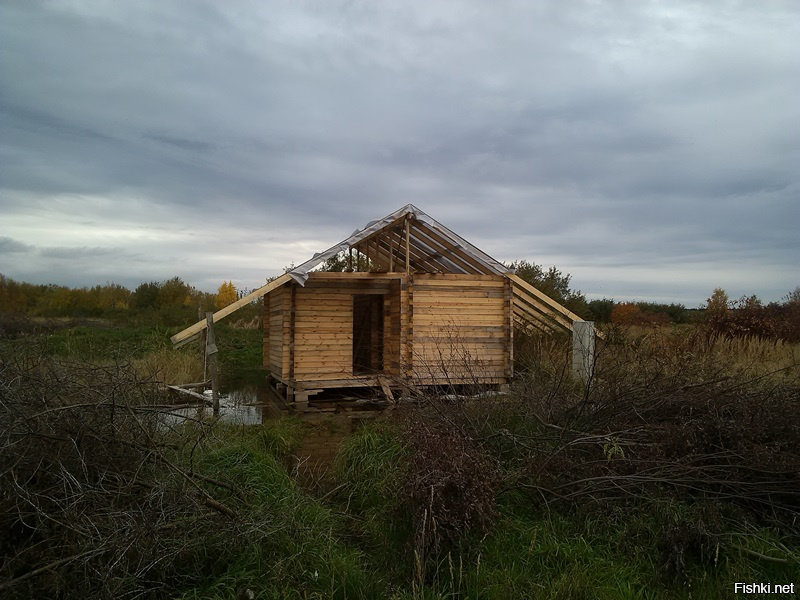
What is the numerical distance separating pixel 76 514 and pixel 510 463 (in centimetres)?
397

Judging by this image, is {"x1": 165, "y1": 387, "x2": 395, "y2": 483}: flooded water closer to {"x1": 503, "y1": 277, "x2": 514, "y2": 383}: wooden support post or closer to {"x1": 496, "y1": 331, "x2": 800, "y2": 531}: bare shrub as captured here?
{"x1": 496, "y1": 331, "x2": 800, "y2": 531}: bare shrub

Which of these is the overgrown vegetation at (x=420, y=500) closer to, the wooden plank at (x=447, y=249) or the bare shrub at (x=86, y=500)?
the bare shrub at (x=86, y=500)

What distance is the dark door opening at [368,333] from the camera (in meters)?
16.2

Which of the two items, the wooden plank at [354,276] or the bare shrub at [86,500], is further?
the wooden plank at [354,276]

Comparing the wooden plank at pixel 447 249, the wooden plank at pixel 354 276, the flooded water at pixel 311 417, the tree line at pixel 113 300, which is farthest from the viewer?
the tree line at pixel 113 300

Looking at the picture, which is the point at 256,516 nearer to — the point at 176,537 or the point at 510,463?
the point at 176,537

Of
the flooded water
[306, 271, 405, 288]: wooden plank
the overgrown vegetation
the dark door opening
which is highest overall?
[306, 271, 405, 288]: wooden plank

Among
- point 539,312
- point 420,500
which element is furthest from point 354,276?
point 420,500

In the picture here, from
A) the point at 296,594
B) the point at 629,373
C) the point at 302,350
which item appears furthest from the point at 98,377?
the point at 302,350

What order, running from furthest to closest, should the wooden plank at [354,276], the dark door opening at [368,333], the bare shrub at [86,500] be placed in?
1. the dark door opening at [368,333]
2. the wooden plank at [354,276]
3. the bare shrub at [86,500]

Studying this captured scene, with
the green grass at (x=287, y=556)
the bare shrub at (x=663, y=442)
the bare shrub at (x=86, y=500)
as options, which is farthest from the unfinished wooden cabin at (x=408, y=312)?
the bare shrub at (x=86, y=500)

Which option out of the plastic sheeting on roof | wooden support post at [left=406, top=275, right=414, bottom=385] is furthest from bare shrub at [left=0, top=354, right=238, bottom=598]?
wooden support post at [left=406, top=275, right=414, bottom=385]

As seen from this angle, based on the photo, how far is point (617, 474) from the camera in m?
5.23

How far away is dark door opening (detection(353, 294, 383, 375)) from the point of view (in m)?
16.2
